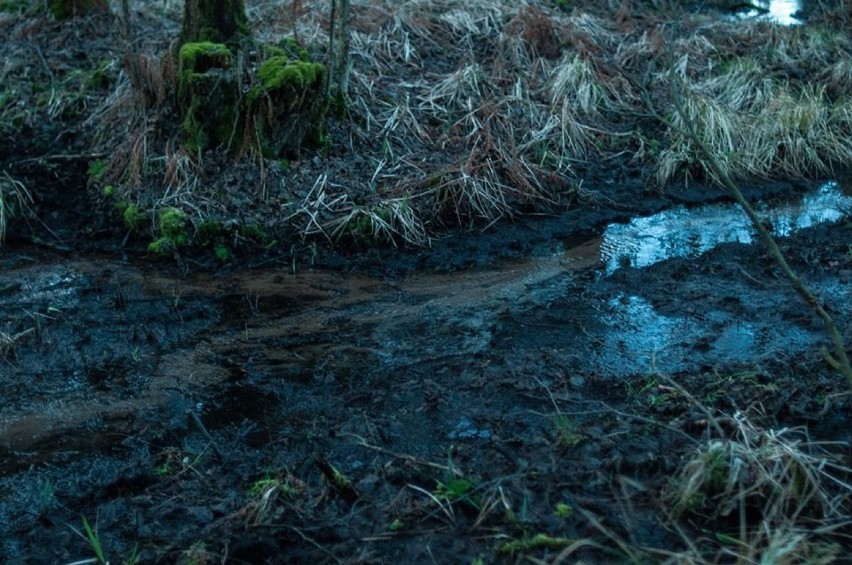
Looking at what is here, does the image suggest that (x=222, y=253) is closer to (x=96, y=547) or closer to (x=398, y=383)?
(x=398, y=383)

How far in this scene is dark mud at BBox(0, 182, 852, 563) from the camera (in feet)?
11.7

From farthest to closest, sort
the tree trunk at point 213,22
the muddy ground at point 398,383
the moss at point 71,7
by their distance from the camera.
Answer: the moss at point 71,7
the tree trunk at point 213,22
the muddy ground at point 398,383

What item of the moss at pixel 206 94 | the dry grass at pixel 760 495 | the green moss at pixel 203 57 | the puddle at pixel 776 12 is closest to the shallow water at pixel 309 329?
the dry grass at pixel 760 495

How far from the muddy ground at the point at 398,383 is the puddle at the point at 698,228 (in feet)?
0.15

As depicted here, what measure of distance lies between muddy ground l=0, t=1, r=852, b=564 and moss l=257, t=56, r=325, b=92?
1291 mm

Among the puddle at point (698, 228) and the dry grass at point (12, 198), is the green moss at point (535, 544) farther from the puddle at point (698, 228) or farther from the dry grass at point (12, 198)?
the dry grass at point (12, 198)

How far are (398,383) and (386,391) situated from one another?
113 mm

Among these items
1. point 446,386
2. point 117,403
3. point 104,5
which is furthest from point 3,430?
point 104,5

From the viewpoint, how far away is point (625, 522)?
3.34 meters

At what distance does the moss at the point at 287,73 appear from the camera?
7176 millimetres

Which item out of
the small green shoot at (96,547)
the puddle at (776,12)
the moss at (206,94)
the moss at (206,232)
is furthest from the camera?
the puddle at (776,12)

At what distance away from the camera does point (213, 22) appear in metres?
7.71

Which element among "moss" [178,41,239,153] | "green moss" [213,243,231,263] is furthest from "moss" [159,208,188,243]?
"moss" [178,41,239,153]

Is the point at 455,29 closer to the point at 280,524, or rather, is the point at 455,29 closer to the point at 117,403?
the point at 117,403
